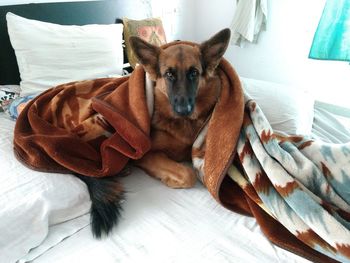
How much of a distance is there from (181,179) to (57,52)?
0.90 metres

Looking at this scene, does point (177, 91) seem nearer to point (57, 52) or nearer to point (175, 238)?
point (175, 238)

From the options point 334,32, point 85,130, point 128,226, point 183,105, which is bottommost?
point 128,226

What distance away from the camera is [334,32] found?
65.7 inches

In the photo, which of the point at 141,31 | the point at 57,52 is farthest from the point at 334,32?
the point at 57,52

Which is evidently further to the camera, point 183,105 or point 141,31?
point 141,31

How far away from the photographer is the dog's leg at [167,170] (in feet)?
Result: 2.60

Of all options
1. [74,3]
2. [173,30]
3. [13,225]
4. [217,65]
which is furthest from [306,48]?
[13,225]

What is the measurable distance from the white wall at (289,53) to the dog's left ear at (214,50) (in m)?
1.28

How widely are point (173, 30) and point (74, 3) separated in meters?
1.02

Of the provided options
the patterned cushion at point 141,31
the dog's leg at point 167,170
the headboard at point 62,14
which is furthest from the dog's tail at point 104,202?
the patterned cushion at point 141,31

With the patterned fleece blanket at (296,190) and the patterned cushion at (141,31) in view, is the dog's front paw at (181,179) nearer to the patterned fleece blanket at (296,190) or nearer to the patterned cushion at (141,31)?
the patterned fleece blanket at (296,190)

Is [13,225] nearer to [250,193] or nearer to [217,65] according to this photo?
[250,193]

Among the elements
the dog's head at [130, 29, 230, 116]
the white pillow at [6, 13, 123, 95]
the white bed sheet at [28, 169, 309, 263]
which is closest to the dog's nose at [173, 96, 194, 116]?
the dog's head at [130, 29, 230, 116]

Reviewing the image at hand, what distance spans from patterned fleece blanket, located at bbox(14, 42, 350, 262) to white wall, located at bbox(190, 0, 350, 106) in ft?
4.25
